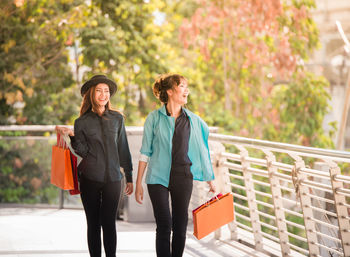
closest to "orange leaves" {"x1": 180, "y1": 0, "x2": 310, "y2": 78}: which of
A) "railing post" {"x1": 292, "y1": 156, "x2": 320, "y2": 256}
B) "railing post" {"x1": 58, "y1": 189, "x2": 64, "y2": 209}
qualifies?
"railing post" {"x1": 58, "y1": 189, "x2": 64, "y2": 209}

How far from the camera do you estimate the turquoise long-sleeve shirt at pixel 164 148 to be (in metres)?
4.06

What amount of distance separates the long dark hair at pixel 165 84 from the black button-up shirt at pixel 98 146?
410 mm

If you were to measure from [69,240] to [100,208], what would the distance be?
6.22 ft

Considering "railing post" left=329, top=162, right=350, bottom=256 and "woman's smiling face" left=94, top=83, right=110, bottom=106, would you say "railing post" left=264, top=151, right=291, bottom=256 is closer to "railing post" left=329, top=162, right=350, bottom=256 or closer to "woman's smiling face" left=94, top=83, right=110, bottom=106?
"railing post" left=329, top=162, right=350, bottom=256

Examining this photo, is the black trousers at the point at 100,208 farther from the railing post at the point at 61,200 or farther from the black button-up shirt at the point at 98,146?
the railing post at the point at 61,200

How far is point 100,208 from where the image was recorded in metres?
4.37

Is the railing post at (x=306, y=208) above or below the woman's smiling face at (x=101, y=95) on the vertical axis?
below

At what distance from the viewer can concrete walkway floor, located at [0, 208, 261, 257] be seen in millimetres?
5516

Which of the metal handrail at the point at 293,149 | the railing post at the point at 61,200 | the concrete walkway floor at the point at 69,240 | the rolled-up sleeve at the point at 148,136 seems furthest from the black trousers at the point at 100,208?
the railing post at the point at 61,200

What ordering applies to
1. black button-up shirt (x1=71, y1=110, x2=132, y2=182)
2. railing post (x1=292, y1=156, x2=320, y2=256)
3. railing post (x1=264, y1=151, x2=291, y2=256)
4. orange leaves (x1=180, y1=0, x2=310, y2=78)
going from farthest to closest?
orange leaves (x1=180, y1=0, x2=310, y2=78), railing post (x1=264, y1=151, x2=291, y2=256), railing post (x1=292, y1=156, x2=320, y2=256), black button-up shirt (x1=71, y1=110, x2=132, y2=182)

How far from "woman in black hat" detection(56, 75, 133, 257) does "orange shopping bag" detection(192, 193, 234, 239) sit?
2.01ft

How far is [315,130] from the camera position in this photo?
51.9 ft

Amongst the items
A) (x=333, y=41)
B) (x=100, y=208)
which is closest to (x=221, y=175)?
(x=100, y=208)

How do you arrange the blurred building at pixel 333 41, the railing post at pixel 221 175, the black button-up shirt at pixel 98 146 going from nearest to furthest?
the black button-up shirt at pixel 98 146 < the railing post at pixel 221 175 < the blurred building at pixel 333 41
